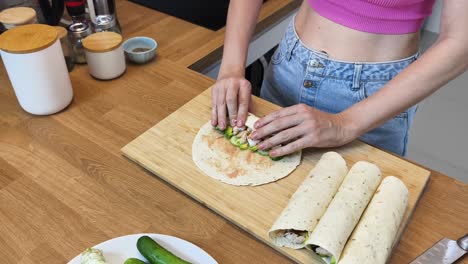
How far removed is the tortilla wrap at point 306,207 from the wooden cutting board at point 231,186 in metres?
0.02

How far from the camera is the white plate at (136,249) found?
70cm

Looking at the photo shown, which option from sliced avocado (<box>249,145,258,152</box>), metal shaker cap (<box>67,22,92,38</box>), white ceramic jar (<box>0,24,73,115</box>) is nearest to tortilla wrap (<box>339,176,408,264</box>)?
sliced avocado (<box>249,145,258,152</box>)

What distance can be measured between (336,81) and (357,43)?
0.33 ft

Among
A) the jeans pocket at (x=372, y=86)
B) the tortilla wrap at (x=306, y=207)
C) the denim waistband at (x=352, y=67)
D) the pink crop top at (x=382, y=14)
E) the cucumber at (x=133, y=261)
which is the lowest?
the cucumber at (x=133, y=261)

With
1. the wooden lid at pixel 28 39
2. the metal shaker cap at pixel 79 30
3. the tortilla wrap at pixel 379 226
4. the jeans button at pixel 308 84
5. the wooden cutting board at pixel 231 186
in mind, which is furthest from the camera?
the metal shaker cap at pixel 79 30

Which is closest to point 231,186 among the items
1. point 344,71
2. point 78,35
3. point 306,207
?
point 306,207

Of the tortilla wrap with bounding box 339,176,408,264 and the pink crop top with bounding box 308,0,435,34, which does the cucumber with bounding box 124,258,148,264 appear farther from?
the pink crop top with bounding box 308,0,435,34

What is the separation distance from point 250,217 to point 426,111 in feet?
6.51

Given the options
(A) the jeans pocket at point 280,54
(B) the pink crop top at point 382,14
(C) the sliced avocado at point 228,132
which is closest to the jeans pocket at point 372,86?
(B) the pink crop top at point 382,14

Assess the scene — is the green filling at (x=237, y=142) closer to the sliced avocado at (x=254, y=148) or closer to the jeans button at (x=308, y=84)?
the sliced avocado at (x=254, y=148)

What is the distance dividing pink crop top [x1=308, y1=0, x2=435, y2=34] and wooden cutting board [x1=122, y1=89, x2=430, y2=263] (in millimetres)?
274

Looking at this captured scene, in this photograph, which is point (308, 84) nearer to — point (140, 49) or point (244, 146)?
point (244, 146)

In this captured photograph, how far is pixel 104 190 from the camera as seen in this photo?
0.84 metres

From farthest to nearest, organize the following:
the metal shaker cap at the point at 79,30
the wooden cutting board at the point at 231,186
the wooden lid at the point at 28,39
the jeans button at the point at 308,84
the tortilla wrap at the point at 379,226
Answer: the metal shaker cap at the point at 79,30, the jeans button at the point at 308,84, the wooden lid at the point at 28,39, the wooden cutting board at the point at 231,186, the tortilla wrap at the point at 379,226
